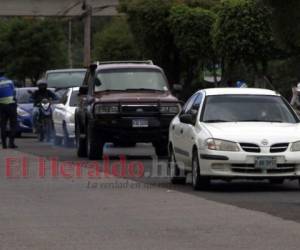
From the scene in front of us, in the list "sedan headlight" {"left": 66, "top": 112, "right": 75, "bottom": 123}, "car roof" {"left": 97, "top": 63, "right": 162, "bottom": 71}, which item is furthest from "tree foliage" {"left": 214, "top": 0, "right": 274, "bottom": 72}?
"car roof" {"left": 97, "top": 63, "right": 162, "bottom": 71}

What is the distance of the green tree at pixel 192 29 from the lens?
39219mm

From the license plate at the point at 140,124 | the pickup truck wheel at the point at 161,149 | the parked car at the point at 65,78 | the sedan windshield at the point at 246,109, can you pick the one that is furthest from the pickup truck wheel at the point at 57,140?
the sedan windshield at the point at 246,109

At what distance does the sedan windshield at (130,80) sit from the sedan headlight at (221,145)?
7.54 m

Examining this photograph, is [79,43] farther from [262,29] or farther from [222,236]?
[222,236]

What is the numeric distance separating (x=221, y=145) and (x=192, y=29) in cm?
2397

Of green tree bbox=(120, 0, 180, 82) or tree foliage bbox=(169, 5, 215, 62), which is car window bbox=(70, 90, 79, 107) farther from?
green tree bbox=(120, 0, 180, 82)

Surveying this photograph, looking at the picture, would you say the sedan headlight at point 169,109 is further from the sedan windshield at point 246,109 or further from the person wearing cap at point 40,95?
the person wearing cap at point 40,95

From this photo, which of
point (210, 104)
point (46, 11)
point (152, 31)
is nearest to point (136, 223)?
point (210, 104)

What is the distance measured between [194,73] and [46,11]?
37.0 feet

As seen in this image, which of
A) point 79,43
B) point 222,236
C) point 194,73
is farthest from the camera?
point 79,43

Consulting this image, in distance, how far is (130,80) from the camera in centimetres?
2309

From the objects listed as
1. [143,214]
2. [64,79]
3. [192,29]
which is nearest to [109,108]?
[143,214]

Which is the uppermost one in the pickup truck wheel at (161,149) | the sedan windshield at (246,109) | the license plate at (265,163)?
the sedan windshield at (246,109)

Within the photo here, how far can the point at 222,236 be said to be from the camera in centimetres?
1119
